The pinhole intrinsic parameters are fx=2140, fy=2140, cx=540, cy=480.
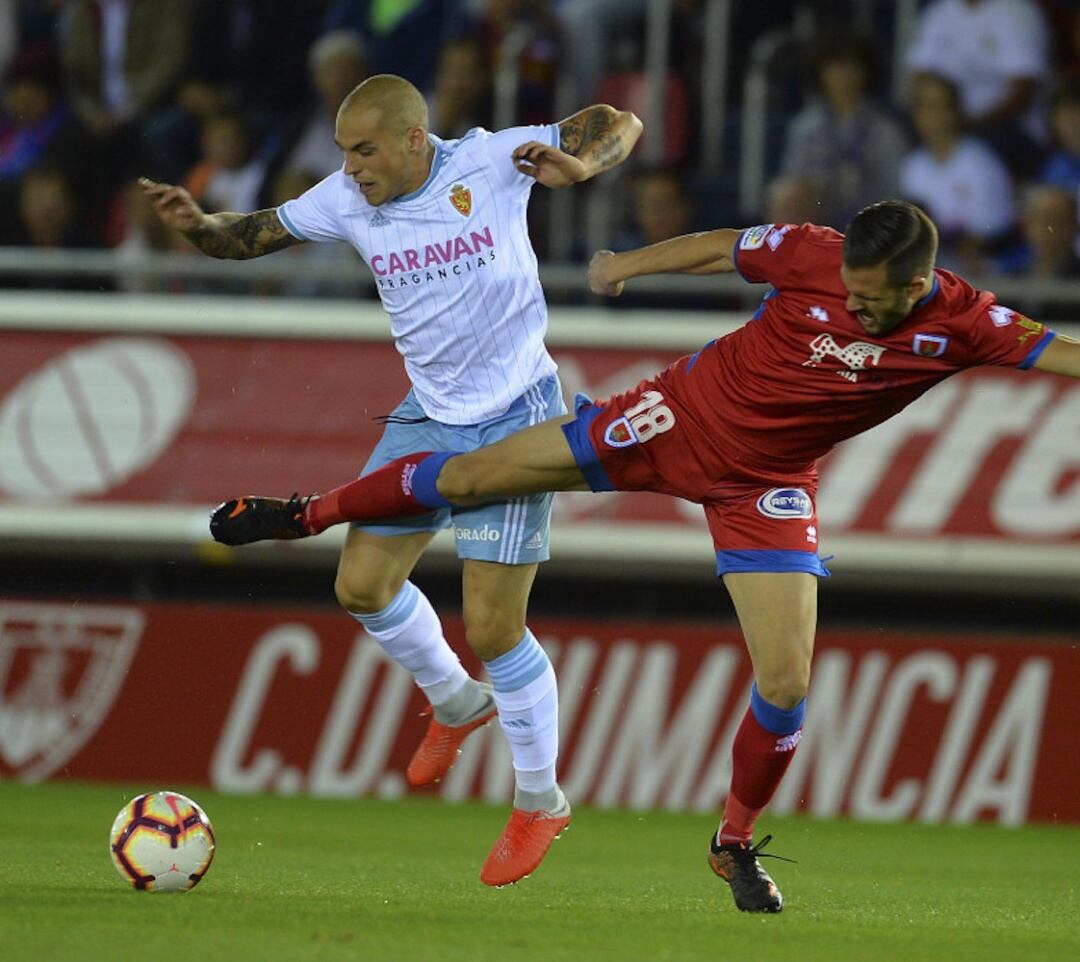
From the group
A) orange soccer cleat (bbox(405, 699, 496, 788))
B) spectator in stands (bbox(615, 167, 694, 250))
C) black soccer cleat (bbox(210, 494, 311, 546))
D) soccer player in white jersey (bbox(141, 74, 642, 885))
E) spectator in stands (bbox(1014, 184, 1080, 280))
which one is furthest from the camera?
spectator in stands (bbox(615, 167, 694, 250))

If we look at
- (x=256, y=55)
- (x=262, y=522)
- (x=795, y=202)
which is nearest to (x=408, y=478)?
(x=262, y=522)

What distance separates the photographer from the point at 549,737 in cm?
716

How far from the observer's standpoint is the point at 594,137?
680 cm

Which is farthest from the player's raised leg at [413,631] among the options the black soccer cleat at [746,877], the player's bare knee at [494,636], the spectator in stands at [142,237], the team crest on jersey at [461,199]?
the spectator in stands at [142,237]

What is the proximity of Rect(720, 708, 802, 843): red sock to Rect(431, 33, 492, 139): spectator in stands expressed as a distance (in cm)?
595

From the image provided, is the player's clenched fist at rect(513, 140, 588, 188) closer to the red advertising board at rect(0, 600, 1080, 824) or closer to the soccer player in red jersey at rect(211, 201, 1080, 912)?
the soccer player in red jersey at rect(211, 201, 1080, 912)

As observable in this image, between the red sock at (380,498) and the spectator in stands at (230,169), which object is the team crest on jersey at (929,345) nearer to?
the red sock at (380,498)

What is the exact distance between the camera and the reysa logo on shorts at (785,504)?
6527mm

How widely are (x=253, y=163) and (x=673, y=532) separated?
3.22 m

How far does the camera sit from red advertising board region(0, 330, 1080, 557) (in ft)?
37.3

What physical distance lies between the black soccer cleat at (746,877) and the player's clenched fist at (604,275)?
68.7 inches

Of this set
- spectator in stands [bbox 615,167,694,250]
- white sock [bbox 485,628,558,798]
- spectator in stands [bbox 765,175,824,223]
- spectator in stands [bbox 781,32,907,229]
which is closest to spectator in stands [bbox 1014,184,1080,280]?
spectator in stands [bbox 781,32,907,229]

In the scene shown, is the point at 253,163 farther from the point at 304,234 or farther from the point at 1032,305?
the point at 304,234

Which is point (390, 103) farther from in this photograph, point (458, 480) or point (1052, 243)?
point (1052, 243)
